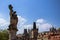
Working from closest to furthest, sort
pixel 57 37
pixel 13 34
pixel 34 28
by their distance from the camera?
pixel 13 34
pixel 34 28
pixel 57 37

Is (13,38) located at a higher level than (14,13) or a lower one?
lower

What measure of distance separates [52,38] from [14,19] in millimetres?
11261

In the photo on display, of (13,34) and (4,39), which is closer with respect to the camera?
(13,34)

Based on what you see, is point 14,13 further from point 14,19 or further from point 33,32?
point 33,32

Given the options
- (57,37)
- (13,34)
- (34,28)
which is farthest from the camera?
(57,37)

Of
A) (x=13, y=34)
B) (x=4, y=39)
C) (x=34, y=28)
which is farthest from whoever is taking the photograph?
(x=4, y=39)

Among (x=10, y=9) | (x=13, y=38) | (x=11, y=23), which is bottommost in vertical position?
(x=13, y=38)

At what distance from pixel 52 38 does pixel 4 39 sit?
20608 millimetres

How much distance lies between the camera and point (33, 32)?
1148 inches

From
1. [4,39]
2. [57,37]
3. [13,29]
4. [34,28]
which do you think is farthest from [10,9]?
[4,39]

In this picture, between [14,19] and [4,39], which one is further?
[4,39]

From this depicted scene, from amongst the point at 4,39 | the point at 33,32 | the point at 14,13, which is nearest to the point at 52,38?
the point at 33,32

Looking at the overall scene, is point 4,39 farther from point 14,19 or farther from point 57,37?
point 14,19

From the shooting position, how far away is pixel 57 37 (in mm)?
33344
